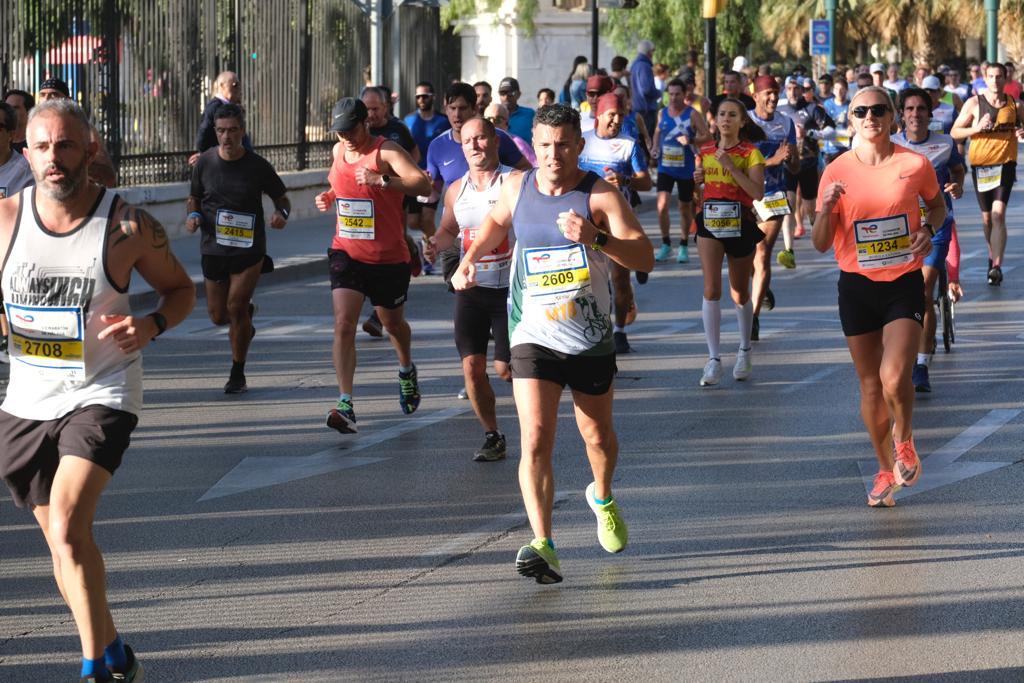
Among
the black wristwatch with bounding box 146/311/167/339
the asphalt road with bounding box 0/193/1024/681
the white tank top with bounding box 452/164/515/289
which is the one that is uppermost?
the white tank top with bounding box 452/164/515/289

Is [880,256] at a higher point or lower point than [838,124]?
lower

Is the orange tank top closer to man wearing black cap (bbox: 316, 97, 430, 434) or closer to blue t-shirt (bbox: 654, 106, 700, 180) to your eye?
blue t-shirt (bbox: 654, 106, 700, 180)

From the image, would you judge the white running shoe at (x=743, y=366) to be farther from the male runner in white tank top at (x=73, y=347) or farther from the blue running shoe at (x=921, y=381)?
the male runner in white tank top at (x=73, y=347)

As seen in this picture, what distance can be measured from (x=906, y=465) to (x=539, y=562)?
202 cm

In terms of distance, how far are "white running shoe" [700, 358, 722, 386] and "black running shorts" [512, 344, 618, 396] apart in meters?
4.61

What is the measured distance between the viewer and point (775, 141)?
610 inches

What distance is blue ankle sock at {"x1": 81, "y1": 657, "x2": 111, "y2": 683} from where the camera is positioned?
5070 mm

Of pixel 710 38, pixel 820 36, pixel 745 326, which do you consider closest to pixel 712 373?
pixel 745 326

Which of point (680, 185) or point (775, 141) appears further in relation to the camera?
point (680, 185)

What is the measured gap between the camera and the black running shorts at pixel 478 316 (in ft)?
29.2

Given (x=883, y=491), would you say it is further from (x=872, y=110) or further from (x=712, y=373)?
(x=712, y=373)

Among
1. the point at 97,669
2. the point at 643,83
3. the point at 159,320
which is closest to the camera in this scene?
→ the point at 97,669

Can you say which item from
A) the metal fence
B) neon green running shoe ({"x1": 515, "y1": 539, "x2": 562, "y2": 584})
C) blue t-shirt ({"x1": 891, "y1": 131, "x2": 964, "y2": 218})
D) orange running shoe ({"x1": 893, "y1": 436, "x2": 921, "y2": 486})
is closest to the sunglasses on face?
orange running shoe ({"x1": 893, "y1": 436, "x2": 921, "y2": 486})

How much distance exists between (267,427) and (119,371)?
4.81 meters
